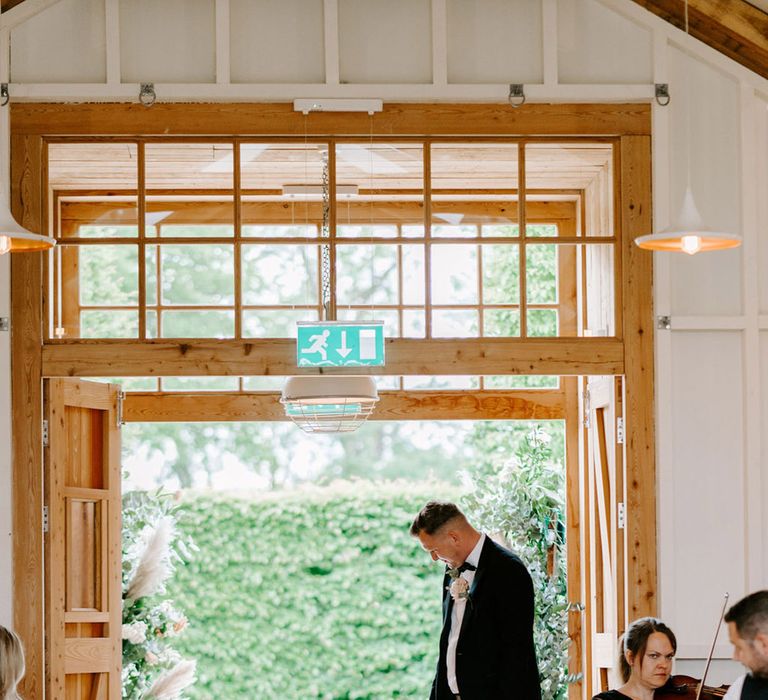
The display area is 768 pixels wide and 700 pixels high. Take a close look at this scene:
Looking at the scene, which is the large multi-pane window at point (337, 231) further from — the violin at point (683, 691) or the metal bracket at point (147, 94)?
the violin at point (683, 691)

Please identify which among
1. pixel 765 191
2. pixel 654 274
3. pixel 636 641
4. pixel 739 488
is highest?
pixel 765 191

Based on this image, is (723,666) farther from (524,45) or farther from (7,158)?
(7,158)

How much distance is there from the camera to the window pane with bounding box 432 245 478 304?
6.70 meters

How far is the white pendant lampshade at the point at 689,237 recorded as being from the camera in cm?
501

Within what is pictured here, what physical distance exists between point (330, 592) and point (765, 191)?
22.2 ft

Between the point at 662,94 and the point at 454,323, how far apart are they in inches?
64.0

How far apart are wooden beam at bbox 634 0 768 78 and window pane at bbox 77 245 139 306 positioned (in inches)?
119

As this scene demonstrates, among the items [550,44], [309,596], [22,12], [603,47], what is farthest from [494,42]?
[309,596]

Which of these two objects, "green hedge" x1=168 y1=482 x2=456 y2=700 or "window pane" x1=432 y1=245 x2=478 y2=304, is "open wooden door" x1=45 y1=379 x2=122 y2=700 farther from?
"green hedge" x1=168 y1=482 x2=456 y2=700

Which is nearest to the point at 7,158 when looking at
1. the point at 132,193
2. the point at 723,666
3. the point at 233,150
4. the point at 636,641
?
the point at 132,193

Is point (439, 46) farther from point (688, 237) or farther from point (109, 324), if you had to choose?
point (109, 324)

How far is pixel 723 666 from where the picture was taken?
646cm

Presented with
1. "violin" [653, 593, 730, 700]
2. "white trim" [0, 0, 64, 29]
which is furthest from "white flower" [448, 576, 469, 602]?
"white trim" [0, 0, 64, 29]

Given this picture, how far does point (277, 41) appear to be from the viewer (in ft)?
21.8
